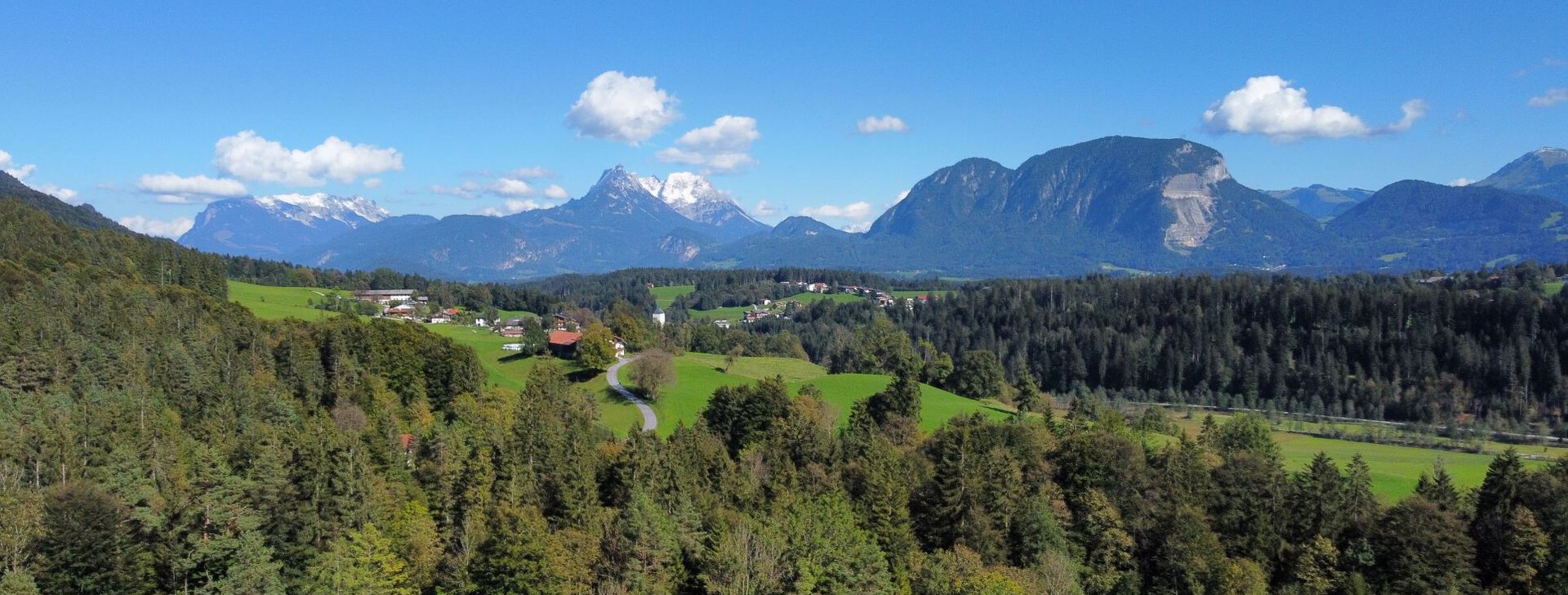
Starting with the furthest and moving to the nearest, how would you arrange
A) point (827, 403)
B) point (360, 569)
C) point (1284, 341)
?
1. point (1284, 341)
2. point (827, 403)
3. point (360, 569)

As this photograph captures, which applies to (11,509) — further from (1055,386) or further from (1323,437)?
(1055,386)

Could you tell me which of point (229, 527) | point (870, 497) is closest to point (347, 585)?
point (229, 527)

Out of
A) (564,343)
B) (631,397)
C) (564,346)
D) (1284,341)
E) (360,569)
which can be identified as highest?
(564,343)

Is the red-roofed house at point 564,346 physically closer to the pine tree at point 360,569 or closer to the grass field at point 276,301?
the grass field at point 276,301

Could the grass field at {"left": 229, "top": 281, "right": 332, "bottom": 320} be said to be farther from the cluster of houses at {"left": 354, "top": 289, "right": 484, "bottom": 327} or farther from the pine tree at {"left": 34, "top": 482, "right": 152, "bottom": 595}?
the pine tree at {"left": 34, "top": 482, "right": 152, "bottom": 595}

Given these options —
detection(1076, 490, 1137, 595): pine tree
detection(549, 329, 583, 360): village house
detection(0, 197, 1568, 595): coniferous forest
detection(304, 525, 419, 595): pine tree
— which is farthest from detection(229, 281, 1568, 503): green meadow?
detection(304, 525, 419, 595): pine tree

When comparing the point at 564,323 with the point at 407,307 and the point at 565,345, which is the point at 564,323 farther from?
the point at 565,345

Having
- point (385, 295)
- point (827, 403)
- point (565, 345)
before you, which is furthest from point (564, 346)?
point (385, 295)

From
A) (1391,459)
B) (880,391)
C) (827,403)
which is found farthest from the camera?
(880,391)

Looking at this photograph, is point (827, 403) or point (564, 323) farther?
point (564, 323)
